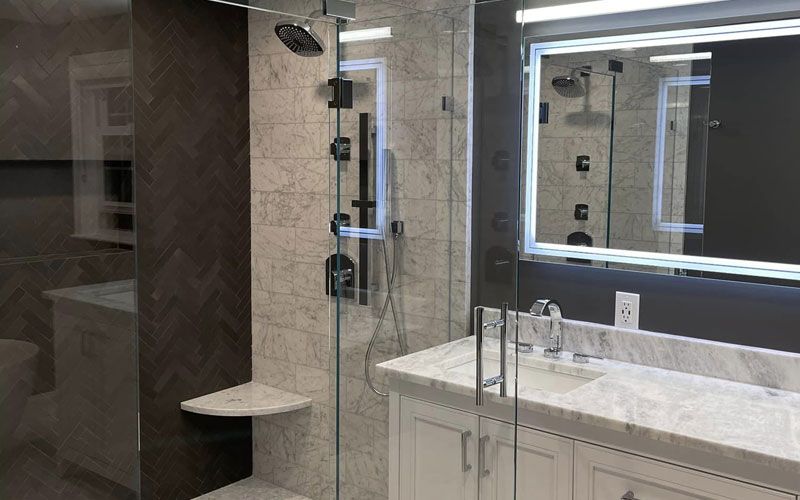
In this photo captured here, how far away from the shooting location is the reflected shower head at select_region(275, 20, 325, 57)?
2.52 meters

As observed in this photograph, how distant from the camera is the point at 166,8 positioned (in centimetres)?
352

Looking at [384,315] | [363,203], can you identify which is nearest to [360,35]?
[363,203]

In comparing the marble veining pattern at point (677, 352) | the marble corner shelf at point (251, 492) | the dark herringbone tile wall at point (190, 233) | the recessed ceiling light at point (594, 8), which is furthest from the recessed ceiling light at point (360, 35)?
the marble corner shelf at point (251, 492)

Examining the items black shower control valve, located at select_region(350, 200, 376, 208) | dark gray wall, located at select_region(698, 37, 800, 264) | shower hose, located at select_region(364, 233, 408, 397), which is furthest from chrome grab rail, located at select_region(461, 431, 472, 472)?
dark gray wall, located at select_region(698, 37, 800, 264)

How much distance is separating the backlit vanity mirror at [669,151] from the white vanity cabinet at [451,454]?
98 centimetres

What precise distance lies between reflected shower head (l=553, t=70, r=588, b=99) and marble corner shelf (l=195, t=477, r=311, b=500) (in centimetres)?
234

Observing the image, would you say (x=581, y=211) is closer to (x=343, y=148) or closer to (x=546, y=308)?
(x=546, y=308)

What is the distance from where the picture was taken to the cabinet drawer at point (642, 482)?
6.63 ft

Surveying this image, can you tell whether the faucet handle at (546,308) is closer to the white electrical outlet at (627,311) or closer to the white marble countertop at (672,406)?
the white electrical outlet at (627,311)

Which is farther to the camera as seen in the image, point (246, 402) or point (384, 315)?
→ point (246, 402)

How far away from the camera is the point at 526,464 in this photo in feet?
7.84

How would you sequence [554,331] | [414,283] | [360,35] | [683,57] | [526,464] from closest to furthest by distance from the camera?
[360,35] < [414,283] < [526,464] < [683,57] < [554,331]

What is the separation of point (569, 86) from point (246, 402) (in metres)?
2.11

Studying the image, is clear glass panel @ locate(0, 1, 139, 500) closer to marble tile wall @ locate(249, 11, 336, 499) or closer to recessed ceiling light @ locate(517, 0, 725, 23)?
recessed ceiling light @ locate(517, 0, 725, 23)
